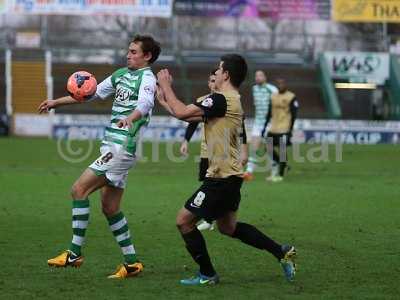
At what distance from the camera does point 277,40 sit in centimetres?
5428

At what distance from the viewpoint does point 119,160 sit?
8.56 metres

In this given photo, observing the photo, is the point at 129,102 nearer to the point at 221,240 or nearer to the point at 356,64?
the point at 221,240

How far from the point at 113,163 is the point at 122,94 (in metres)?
0.65

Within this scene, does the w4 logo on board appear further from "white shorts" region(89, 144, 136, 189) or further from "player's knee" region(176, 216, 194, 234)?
"player's knee" region(176, 216, 194, 234)

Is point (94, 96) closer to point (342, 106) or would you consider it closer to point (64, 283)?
point (64, 283)

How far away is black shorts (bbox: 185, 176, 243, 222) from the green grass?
65cm

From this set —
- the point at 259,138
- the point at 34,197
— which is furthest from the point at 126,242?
the point at 259,138

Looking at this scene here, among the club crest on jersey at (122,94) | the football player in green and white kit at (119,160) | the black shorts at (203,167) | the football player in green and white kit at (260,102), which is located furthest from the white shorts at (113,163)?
the football player in green and white kit at (260,102)

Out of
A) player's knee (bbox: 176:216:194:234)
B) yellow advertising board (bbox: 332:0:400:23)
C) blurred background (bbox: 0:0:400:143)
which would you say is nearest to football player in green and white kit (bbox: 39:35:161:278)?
player's knee (bbox: 176:216:194:234)

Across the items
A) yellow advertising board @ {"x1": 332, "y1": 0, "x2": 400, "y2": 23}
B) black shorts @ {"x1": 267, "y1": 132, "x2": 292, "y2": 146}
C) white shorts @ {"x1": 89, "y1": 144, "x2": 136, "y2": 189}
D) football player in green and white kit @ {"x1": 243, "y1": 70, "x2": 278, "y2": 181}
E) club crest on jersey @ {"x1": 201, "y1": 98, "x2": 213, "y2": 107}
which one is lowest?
black shorts @ {"x1": 267, "y1": 132, "x2": 292, "y2": 146}

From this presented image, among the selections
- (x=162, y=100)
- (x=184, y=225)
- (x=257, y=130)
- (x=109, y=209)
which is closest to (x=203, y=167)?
(x=109, y=209)

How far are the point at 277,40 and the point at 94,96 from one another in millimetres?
46041

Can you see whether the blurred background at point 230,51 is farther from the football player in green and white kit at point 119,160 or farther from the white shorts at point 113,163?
the white shorts at point 113,163

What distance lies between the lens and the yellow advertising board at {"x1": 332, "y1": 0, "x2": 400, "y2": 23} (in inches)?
1630
